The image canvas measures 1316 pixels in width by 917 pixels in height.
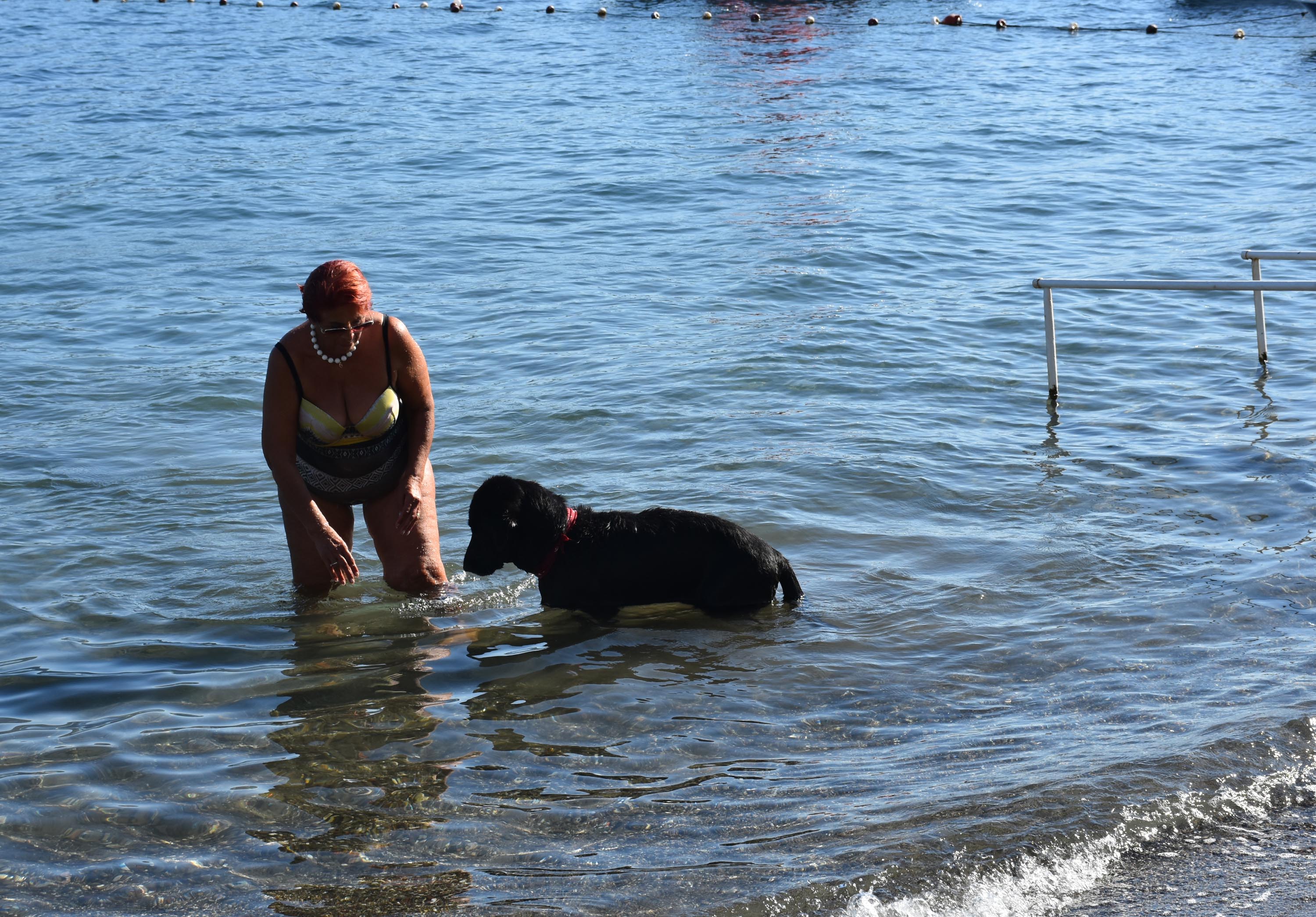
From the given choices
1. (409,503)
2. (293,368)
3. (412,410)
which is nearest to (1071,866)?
(409,503)

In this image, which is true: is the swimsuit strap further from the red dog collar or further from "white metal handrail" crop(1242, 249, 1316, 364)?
"white metal handrail" crop(1242, 249, 1316, 364)

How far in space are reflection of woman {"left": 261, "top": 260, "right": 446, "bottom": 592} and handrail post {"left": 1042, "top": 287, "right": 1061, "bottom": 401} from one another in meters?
5.11

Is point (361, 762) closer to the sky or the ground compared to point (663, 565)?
closer to the ground

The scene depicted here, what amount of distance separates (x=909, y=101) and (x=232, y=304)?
16.6 m

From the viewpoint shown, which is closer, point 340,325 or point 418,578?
point 340,325

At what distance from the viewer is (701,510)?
7730mm

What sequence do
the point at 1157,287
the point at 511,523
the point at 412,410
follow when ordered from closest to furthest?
1. the point at 511,523
2. the point at 412,410
3. the point at 1157,287

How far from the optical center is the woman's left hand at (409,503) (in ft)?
19.6

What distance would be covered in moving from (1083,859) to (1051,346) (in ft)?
19.7

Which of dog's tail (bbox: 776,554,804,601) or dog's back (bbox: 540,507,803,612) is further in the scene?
dog's tail (bbox: 776,554,804,601)

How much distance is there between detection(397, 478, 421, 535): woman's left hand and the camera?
597cm

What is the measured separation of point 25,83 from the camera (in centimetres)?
2612

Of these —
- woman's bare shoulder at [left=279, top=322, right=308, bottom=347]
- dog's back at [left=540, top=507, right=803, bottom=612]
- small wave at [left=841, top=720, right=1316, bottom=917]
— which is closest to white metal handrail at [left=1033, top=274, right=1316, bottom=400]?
dog's back at [left=540, top=507, right=803, bottom=612]

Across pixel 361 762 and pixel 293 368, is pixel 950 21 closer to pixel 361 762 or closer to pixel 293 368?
pixel 293 368
